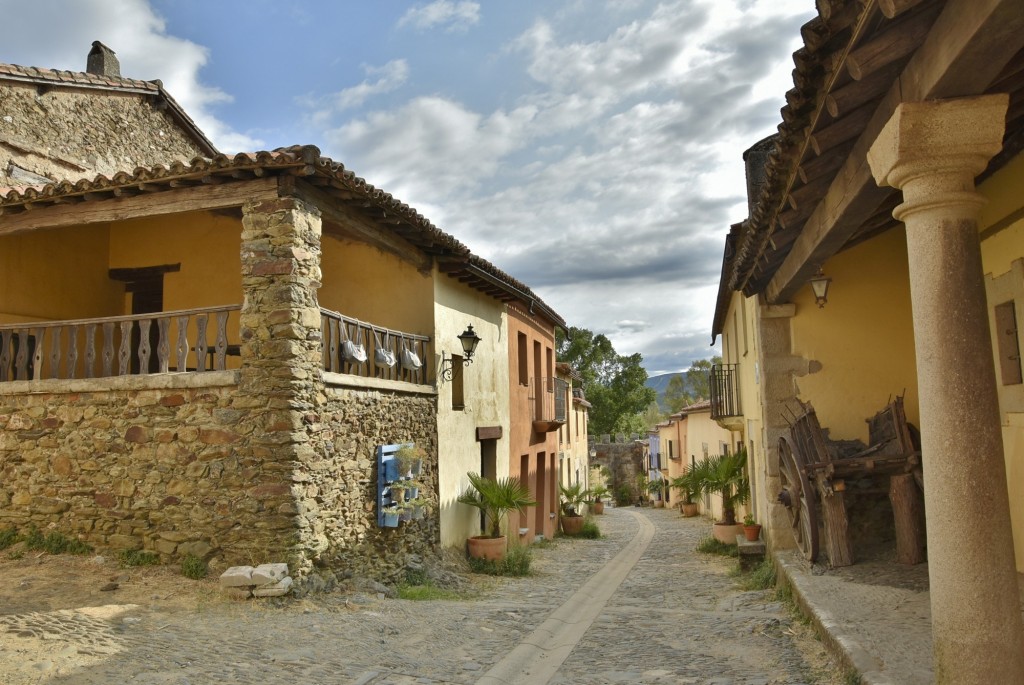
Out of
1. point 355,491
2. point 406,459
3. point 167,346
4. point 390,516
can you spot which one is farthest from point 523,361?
point 167,346

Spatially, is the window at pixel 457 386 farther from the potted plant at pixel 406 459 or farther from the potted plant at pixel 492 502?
the potted plant at pixel 406 459

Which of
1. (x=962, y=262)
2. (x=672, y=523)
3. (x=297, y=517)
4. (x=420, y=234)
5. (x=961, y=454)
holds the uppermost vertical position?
(x=420, y=234)

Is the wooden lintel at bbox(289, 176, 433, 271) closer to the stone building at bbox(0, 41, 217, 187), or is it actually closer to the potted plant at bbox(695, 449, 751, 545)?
the stone building at bbox(0, 41, 217, 187)

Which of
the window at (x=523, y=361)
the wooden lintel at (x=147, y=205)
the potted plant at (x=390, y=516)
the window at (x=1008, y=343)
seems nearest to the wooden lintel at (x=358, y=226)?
the wooden lintel at (x=147, y=205)

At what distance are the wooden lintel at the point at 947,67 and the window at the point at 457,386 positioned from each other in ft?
24.9

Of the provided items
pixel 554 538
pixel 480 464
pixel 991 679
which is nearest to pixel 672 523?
pixel 554 538

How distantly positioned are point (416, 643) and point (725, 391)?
9508 mm

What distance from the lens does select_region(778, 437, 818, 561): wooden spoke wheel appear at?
26.0ft

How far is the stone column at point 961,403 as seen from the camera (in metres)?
3.40

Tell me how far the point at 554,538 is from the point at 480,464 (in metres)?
5.48

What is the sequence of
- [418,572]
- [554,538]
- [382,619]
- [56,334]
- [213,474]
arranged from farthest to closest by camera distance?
[554,538] < [418,572] < [56,334] < [213,474] < [382,619]

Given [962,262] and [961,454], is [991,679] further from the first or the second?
[962,262]

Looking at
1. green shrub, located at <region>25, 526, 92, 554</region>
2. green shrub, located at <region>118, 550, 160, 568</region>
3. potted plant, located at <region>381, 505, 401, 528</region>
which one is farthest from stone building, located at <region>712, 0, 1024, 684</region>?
green shrub, located at <region>25, 526, 92, 554</region>

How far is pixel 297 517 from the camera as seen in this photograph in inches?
290
